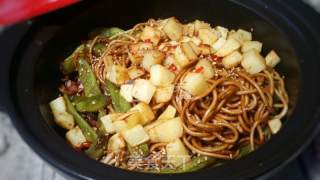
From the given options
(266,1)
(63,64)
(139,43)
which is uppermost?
(266,1)

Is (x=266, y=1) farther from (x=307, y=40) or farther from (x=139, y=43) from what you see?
(x=139, y=43)

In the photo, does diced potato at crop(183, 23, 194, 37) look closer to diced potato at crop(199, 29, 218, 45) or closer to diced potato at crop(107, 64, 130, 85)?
diced potato at crop(199, 29, 218, 45)

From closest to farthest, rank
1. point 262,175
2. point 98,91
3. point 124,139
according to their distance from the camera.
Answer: point 262,175 → point 124,139 → point 98,91

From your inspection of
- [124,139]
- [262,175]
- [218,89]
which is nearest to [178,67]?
[218,89]

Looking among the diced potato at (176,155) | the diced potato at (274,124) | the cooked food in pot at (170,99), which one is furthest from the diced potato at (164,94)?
the diced potato at (274,124)

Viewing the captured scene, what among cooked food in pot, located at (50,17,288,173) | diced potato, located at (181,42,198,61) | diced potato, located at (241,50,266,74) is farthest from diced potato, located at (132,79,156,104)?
diced potato, located at (241,50,266,74)

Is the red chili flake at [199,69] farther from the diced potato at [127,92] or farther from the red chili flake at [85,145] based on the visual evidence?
the red chili flake at [85,145]

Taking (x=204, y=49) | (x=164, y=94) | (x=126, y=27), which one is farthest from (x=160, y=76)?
(x=126, y=27)

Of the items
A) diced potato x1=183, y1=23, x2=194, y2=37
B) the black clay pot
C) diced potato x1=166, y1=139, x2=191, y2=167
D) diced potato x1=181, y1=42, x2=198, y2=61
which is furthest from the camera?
diced potato x1=183, y1=23, x2=194, y2=37
